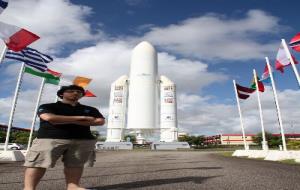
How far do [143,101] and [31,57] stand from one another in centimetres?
5868

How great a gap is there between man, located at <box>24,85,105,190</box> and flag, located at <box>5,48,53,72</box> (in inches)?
587

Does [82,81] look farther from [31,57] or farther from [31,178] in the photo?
[31,178]

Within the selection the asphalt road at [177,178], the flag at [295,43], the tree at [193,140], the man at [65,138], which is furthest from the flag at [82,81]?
the tree at [193,140]

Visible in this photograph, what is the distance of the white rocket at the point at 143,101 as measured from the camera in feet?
255

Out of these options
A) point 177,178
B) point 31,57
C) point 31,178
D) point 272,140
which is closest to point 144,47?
point 272,140

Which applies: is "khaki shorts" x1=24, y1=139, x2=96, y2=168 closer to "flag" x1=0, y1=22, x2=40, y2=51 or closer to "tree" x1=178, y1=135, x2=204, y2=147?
"flag" x1=0, y1=22, x2=40, y2=51

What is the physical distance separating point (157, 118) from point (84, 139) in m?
75.0

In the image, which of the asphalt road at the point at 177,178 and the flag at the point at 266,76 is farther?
the flag at the point at 266,76

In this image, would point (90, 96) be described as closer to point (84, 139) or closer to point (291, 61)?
point (291, 61)

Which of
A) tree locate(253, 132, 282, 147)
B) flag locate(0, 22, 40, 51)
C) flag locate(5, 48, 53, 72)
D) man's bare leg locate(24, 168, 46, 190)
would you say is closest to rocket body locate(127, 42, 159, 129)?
tree locate(253, 132, 282, 147)

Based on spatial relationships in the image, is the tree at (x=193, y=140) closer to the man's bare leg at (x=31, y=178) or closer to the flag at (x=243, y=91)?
the flag at (x=243, y=91)

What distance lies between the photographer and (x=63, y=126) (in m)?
4.98

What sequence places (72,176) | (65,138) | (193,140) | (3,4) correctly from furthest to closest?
(193,140) < (3,4) < (72,176) < (65,138)

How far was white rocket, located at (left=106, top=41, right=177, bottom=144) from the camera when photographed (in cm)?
7762
